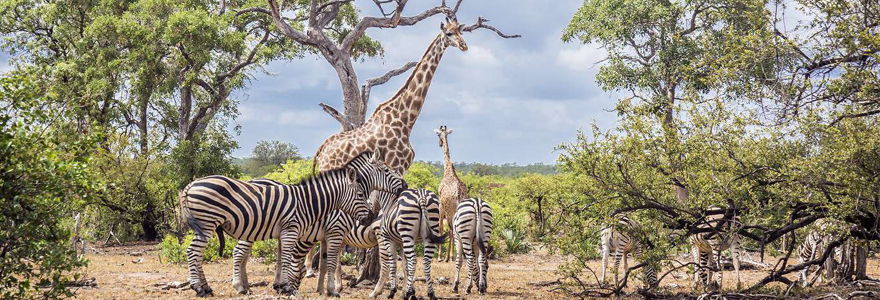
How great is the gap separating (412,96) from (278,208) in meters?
3.97

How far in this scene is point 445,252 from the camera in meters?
20.1

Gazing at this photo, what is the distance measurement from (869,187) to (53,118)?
9.01 meters

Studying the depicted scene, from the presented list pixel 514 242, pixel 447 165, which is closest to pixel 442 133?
pixel 447 165

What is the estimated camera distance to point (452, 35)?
13289 millimetres

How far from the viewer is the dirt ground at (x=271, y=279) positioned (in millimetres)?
10859

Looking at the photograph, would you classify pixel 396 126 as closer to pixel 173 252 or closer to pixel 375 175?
pixel 375 175

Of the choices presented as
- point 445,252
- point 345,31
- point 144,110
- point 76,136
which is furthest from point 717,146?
point 144,110

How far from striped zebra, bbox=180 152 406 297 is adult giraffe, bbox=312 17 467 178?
3.91 ft

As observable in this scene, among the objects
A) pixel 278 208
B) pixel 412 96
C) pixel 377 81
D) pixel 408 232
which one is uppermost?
pixel 377 81

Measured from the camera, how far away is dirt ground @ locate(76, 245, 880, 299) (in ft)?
35.6

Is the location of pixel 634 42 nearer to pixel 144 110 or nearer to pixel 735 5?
pixel 735 5

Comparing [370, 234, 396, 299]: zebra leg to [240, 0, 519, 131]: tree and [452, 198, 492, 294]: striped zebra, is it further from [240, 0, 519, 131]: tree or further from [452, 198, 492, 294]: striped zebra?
[240, 0, 519, 131]: tree

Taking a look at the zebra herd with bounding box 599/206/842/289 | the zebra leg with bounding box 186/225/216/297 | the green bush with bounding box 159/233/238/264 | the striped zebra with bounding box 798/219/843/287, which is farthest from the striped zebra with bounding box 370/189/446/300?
the striped zebra with bounding box 798/219/843/287

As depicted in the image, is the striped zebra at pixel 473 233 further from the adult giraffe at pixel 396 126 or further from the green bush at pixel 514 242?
the green bush at pixel 514 242
